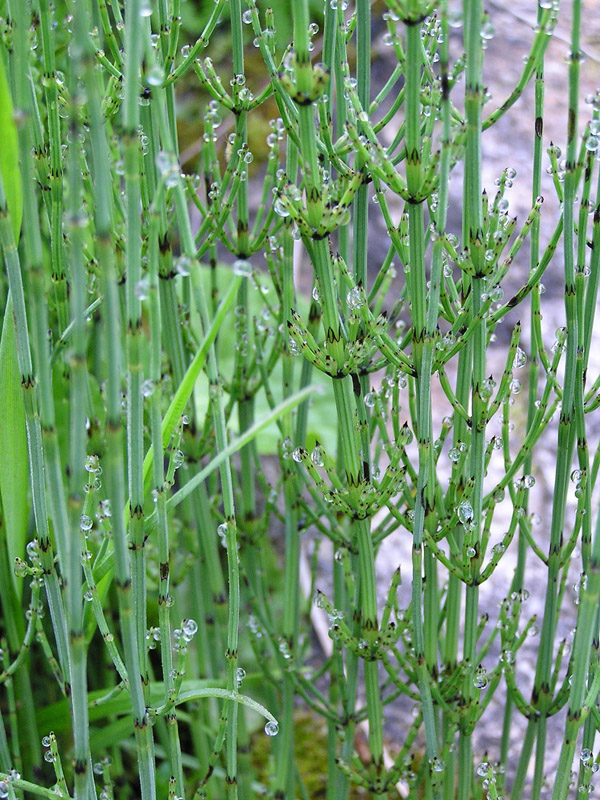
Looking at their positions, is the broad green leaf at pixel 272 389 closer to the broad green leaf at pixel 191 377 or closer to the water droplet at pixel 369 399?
the water droplet at pixel 369 399

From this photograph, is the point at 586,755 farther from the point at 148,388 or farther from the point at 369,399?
the point at 148,388

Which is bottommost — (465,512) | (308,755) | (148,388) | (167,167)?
(308,755)

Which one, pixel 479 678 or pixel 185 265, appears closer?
pixel 185 265

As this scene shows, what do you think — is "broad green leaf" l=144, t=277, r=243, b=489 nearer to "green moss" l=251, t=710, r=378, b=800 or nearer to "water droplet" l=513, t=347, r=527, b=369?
"water droplet" l=513, t=347, r=527, b=369

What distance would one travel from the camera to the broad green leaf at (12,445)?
617mm

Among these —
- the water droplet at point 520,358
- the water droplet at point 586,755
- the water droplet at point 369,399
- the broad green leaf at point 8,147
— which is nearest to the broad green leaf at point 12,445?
the broad green leaf at point 8,147

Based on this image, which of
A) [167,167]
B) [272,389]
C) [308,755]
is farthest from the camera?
[272,389]

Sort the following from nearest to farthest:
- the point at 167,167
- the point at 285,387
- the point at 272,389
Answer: the point at 167,167
the point at 285,387
the point at 272,389

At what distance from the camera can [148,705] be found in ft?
1.88

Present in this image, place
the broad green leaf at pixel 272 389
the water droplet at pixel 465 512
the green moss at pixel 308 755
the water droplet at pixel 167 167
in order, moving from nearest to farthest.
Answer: the water droplet at pixel 167 167 < the water droplet at pixel 465 512 < the green moss at pixel 308 755 < the broad green leaf at pixel 272 389

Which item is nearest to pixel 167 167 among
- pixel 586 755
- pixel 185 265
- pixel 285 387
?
pixel 185 265

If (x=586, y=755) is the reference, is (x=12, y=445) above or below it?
above

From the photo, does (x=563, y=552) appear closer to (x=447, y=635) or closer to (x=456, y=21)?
(x=447, y=635)

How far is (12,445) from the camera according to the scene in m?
0.66
